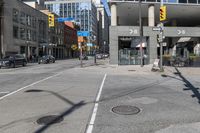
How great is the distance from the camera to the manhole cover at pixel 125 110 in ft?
27.8

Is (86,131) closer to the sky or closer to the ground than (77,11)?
closer to the ground

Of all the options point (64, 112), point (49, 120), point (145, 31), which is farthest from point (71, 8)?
point (49, 120)

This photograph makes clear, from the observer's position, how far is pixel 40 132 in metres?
6.43

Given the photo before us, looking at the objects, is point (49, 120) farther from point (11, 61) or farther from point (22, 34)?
point (22, 34)

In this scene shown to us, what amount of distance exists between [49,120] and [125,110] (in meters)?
2.47

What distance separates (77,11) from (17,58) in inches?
3509

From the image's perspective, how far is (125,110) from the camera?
28.8 feet

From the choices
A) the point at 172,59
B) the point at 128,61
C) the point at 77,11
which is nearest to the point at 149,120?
the point at 172,59

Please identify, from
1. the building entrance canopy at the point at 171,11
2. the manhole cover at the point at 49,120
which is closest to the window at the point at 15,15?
the building entrance canopy at the point at 171,11

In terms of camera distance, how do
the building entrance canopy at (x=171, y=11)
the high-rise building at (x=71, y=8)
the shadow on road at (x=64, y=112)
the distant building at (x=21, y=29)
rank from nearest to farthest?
the shadow on road at (x=64, y=112) < the building entrance canopy at (x=171, y=11) < the distant building at (x=21, y=29) < the high-rise building at (x=71, y=8)

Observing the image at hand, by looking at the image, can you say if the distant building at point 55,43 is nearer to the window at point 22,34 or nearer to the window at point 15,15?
the window at point 22,34

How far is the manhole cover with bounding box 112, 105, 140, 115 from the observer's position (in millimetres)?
8484

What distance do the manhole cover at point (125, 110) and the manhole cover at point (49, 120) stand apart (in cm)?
182

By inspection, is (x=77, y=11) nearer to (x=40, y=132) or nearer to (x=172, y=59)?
(x=172, y=59)
